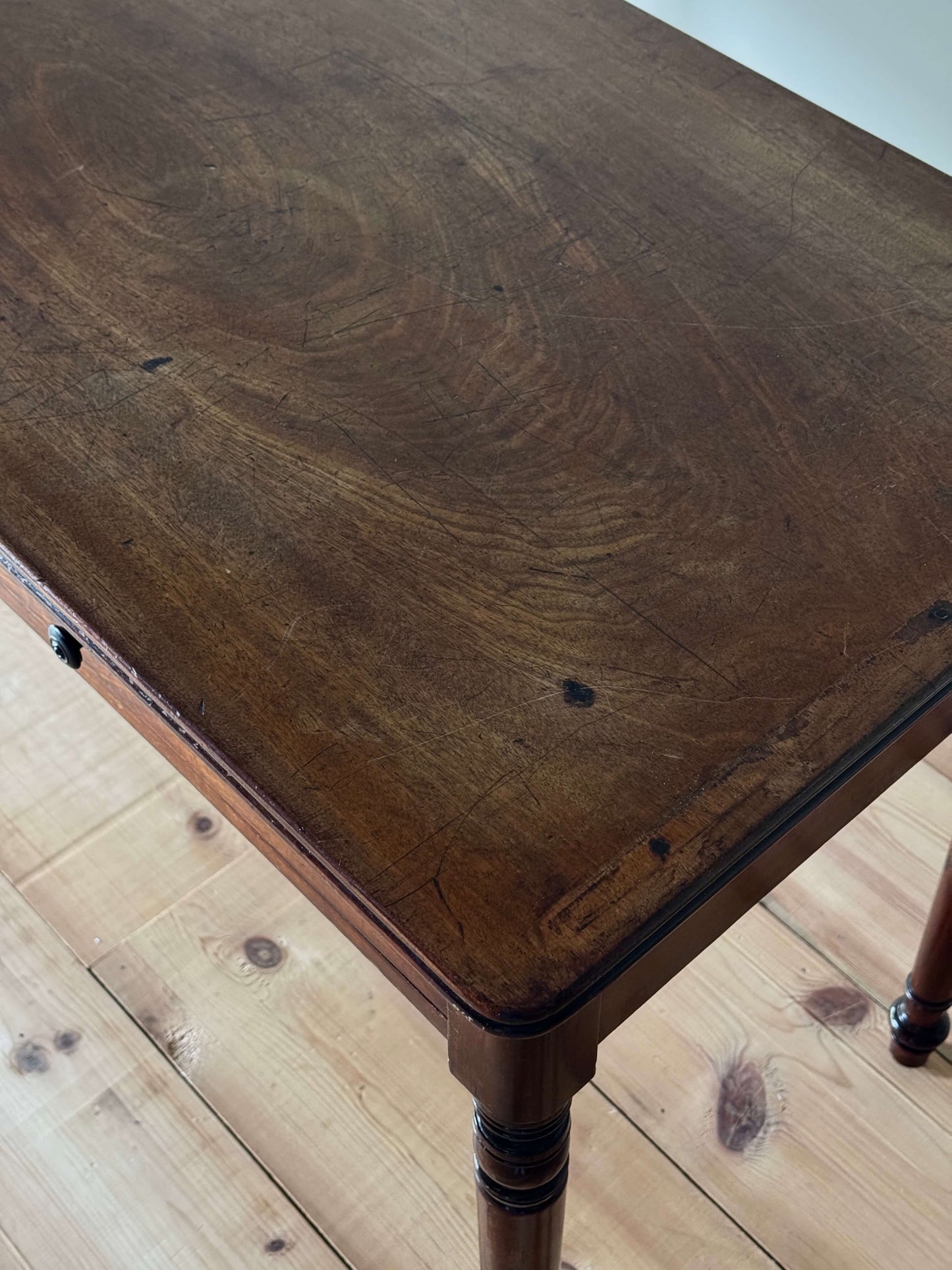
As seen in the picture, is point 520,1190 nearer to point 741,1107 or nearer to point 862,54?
point 741,1107

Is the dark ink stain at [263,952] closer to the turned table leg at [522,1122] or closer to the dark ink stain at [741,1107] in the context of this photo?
the dark ink stain at [741,1107]

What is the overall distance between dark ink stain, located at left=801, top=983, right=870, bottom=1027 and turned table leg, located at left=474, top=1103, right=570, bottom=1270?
0.51 meters

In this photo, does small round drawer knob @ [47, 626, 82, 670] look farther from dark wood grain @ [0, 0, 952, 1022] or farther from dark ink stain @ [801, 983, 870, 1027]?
dark ink stain @ [801, 983, 870, 1027]

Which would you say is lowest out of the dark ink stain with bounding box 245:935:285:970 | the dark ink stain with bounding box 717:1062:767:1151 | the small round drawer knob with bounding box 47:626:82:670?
the dark ink stain with bounding box 245:935:285:970

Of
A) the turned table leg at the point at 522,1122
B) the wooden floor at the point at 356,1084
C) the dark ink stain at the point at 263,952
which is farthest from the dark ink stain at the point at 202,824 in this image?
the turned table leg at the point at 522,1122

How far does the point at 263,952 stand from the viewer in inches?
47.8

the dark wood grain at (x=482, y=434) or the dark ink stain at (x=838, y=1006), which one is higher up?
the dark wood grain at (x=482, y=434)

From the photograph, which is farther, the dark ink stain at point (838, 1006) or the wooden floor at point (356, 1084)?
the dark ink stain at point (838, 1006)

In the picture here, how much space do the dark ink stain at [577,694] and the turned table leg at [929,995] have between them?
17.8 inches

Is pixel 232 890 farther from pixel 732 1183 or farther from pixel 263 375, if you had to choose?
pixel 263 375

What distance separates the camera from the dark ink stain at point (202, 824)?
4.28 feet

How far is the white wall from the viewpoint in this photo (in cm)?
146

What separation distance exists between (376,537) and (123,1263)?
66 cm

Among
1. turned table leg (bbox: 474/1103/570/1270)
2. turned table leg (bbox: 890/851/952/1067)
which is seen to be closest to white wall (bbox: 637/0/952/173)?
turned table leg (bbox: 890/851/952/1067)
